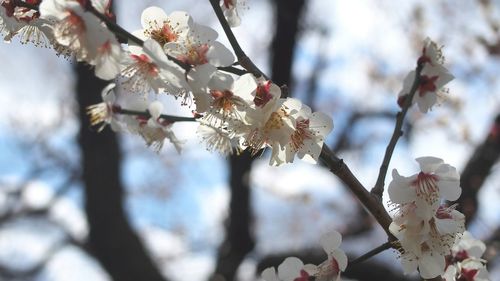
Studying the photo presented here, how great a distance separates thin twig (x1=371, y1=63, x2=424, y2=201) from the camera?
0.92 metres

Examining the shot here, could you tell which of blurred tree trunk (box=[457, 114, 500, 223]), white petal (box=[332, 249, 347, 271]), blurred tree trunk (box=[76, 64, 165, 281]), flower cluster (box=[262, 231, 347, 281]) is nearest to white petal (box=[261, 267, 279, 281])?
flower cluster (box=[262, 231, 347, 281])

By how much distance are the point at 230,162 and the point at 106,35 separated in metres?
2.96

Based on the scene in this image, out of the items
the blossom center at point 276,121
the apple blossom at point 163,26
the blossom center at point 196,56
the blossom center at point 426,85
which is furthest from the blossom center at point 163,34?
the blossom center at point 426,85

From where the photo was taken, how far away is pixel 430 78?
113 cm

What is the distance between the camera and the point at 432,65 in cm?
112

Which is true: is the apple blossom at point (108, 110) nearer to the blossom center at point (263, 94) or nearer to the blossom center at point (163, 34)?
the blossom center at point (163, 34)

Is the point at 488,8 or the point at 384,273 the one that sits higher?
the point at 488,8

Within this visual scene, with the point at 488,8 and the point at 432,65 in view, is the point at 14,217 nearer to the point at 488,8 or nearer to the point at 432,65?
the point at 488,8

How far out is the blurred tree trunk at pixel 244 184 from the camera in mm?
3275

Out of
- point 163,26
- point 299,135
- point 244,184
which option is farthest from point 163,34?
point 244,184

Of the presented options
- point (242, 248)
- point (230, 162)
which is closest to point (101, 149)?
point (230, 162)

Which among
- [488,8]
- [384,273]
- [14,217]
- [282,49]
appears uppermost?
[488,8]

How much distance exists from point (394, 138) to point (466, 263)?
29 centimetres

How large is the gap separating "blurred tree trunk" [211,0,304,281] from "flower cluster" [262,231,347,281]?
228 centimetres
